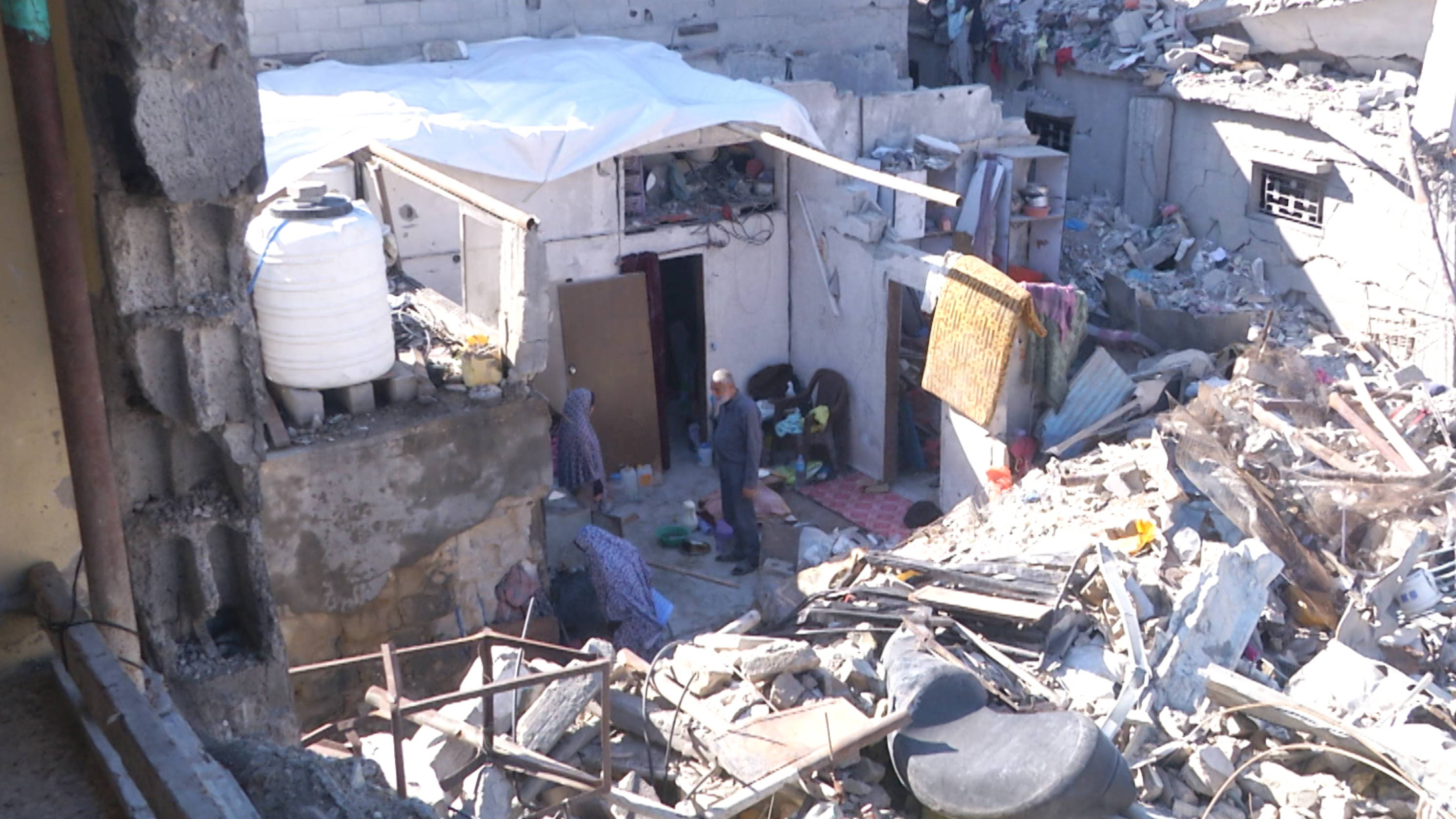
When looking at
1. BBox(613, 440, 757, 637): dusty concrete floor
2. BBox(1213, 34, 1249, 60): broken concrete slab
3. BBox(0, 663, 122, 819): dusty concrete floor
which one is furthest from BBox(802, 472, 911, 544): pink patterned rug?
BBox(0, 663, 122, 819): dusty concrete floor

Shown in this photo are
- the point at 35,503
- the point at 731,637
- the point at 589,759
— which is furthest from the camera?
the point at 731,637

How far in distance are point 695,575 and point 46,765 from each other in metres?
8.00

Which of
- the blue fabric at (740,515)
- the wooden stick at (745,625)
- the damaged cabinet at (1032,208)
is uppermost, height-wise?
the damaged cabinet at (1032,208)

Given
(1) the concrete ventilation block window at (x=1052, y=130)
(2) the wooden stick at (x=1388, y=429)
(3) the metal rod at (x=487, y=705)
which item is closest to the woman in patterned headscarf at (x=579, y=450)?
(3) the metal rod at (x=487, y=705)

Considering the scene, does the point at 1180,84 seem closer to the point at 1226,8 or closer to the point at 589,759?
the point at 1226,8

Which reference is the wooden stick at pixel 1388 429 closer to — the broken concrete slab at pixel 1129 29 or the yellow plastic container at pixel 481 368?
the yellow plastic container at pixel 481 368

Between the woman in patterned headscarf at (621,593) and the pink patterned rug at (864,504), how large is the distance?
3008 millimetres

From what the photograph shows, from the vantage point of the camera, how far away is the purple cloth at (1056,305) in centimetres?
1136

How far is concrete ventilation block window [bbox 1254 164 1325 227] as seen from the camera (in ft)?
46.0

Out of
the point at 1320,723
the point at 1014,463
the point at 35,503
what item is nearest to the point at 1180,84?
the point at 1014,463

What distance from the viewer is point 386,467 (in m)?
9.07

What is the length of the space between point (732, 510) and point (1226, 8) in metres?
8.46

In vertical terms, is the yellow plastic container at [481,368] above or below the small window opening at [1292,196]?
below

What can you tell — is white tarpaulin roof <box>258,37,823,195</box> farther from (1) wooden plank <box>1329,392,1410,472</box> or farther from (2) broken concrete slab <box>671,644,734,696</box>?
(2) broken concrete slab <box>671,644,734,696</box>
